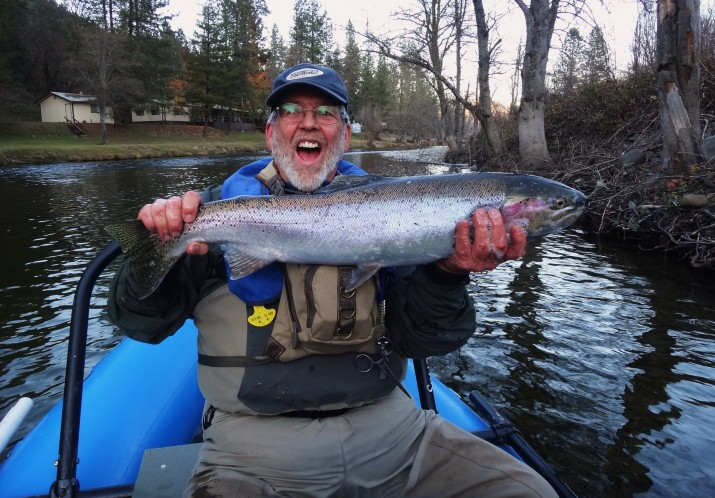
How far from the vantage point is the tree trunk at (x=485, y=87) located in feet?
64.5

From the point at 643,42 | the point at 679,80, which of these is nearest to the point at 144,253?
the point at 679,80

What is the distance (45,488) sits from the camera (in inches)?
112

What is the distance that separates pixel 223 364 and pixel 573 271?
8.35 metres

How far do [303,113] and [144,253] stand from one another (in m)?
1.40

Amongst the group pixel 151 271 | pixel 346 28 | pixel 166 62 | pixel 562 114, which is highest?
pixel 166 62

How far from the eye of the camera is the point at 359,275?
2.71 metres

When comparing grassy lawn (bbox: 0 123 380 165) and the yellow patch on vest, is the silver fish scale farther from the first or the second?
grassy lawn (bbox: 0 123 380 165)

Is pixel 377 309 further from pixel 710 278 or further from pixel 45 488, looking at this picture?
pixel 710 278

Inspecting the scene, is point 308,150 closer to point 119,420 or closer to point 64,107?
point 119,420

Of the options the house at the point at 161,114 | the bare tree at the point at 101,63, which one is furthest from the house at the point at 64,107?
the bare tree at the point at 101,63

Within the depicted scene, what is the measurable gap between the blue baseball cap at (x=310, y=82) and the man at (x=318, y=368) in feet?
3.19

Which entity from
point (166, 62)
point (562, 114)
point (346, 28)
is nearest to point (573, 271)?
point (562, 114)

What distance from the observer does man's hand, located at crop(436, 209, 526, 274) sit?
2658 mm

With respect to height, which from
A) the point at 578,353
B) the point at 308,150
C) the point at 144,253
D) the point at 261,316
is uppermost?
the point at 308,150
